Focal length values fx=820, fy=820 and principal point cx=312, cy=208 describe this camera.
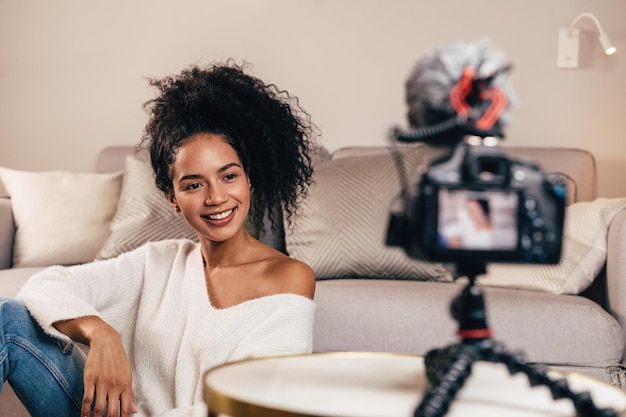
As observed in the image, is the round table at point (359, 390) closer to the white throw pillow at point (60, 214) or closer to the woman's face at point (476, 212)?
the woman's face at point (476, 212)

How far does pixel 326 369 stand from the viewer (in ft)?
2.81

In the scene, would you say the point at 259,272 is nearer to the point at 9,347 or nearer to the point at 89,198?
the point at 9,347

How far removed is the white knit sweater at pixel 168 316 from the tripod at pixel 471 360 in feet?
1.71

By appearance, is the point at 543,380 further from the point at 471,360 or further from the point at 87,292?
the point at 87,292

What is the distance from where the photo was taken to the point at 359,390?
0.79m

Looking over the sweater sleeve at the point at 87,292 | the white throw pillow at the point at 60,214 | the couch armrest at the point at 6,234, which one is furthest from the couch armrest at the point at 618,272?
the couch armrest at the point at 6,234

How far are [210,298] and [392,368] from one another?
0.64 metres

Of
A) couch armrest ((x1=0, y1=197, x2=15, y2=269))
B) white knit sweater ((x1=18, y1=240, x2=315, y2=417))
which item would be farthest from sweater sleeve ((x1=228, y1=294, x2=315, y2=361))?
couch armrest ((x1=0, y1=197, x2=15, y2=269))

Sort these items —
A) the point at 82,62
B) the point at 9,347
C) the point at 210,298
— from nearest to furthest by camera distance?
1. the point at 9,347
2. the point at 210,298
3. the point at 82,62

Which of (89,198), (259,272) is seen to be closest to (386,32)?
(89,198)

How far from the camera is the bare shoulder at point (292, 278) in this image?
1386mm

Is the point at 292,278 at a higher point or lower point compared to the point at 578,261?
higher

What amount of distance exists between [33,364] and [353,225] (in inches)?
43.9

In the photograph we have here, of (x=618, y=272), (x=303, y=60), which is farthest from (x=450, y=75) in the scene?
(x=303, y=60)
